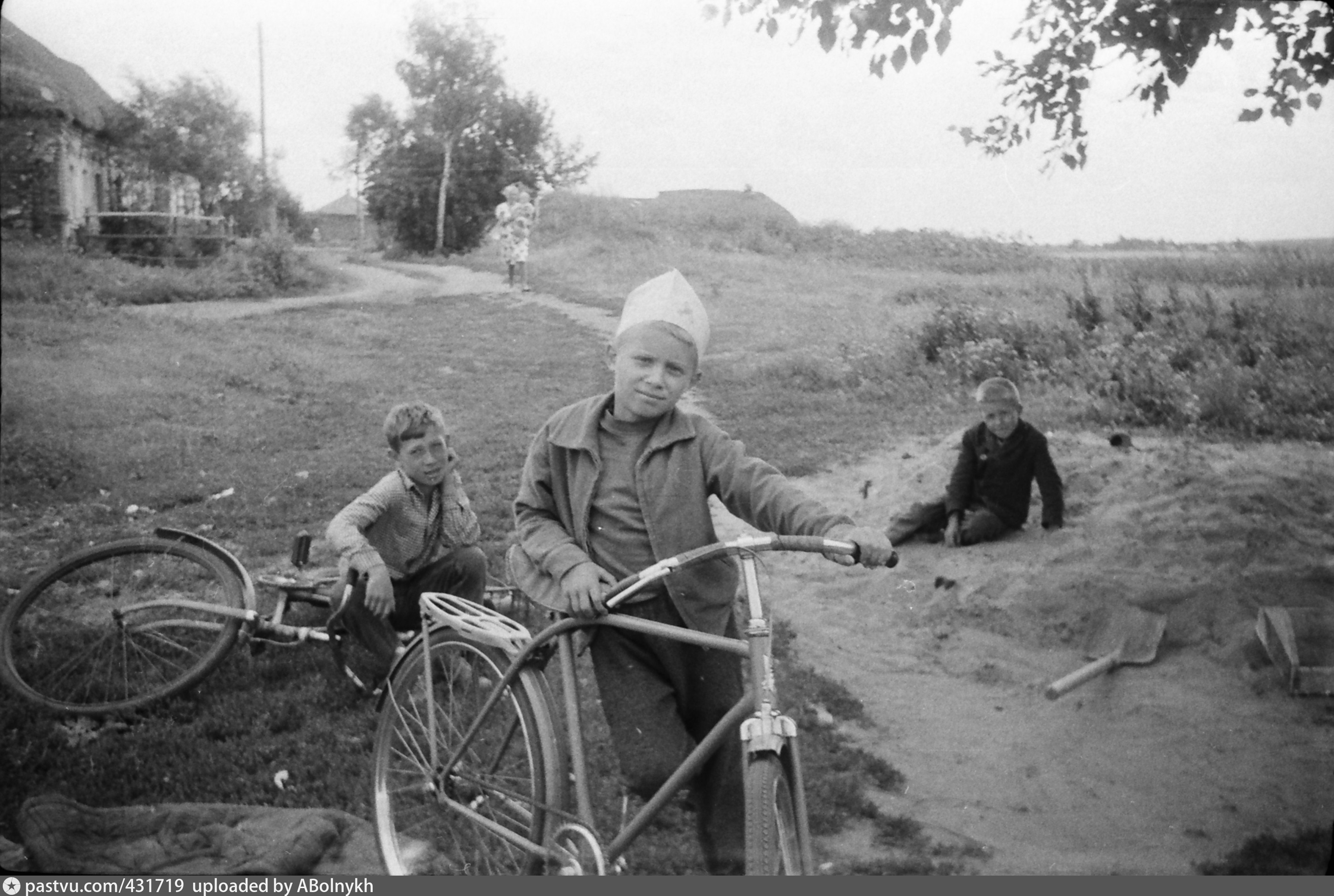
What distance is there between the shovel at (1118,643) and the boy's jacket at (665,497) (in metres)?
1.37

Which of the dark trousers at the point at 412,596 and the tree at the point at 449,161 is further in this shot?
the tree at the point at 449,161

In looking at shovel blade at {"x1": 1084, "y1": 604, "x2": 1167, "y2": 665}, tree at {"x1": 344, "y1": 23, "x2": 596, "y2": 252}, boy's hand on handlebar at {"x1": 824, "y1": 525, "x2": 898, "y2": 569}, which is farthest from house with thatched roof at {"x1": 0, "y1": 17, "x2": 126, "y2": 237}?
shovel blade at {"x1": 1084, "y1": 604, "x2": 1167, "y2": 665}

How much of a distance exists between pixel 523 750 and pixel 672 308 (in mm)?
1288

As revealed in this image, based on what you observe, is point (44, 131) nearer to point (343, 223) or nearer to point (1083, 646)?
point (343, 223)

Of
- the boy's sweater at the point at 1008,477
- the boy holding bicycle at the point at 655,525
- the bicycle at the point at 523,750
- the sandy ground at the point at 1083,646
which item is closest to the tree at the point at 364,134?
the sandy ground at the point at 1083,646

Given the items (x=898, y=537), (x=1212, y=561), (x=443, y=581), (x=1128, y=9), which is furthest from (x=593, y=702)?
(x=1128, y=9)

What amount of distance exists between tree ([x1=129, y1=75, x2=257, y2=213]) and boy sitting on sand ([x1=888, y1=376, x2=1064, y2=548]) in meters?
2.76

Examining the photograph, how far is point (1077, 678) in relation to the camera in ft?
10.9

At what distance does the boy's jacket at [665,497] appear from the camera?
8.39 ft

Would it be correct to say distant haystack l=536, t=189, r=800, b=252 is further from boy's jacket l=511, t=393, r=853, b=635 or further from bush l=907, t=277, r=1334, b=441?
boy's jacket l=511, t=393, r=853, b=635

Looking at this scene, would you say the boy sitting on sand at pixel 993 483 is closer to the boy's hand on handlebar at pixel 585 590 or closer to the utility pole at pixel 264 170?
the boy's hand on handlebar at pixel 585 590

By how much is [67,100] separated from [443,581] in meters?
2.08

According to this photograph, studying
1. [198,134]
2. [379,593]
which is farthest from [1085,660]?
[198,134]

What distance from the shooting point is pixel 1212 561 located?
3.56 meters
